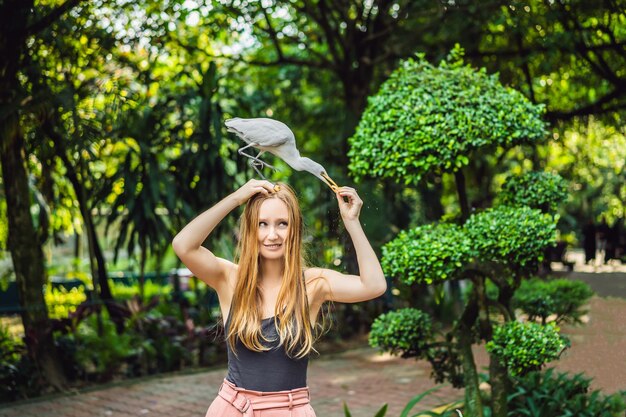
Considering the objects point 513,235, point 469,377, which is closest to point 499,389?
point 469,377

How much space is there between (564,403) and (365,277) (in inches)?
138

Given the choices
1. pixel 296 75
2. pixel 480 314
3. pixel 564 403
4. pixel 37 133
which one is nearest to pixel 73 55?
pixel 37 133

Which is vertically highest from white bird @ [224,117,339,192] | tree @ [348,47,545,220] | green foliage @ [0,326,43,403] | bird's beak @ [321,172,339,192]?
tree @ [348,47,545,220]

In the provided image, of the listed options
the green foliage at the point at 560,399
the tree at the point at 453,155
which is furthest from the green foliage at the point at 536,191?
the green foliage at the point at 560,399

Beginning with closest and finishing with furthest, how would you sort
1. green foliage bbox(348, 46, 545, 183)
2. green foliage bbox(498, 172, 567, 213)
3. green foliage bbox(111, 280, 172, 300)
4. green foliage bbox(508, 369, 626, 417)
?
green foliage bbox(348, 46, 545, 183), green foliage bbox(498, 172, 567, 213), green foliage bbox(508, 369, 626, 417), green foliage bbox(111, 280, 172, 300)

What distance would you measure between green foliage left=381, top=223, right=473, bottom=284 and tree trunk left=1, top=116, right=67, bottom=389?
4.32m

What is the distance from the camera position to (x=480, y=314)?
565 cm

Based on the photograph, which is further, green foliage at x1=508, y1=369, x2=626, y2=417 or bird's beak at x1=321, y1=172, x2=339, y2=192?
green foliage at x1=508, y1=369, x2=626, y2=417

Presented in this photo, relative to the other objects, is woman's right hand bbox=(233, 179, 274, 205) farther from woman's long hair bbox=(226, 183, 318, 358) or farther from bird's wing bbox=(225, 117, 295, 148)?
bird's wing bbox=(225, 117, 295, 148)

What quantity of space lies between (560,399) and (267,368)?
3639 millimetres

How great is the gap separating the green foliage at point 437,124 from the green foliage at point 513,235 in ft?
1.38

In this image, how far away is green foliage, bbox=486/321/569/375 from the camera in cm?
488

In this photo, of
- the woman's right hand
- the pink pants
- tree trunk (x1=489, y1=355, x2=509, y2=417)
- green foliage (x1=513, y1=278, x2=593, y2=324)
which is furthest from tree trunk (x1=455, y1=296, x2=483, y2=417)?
the woman's right hand

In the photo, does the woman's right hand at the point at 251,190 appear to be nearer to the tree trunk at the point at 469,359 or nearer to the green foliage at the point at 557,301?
the tree trunk at the point at 469,359
